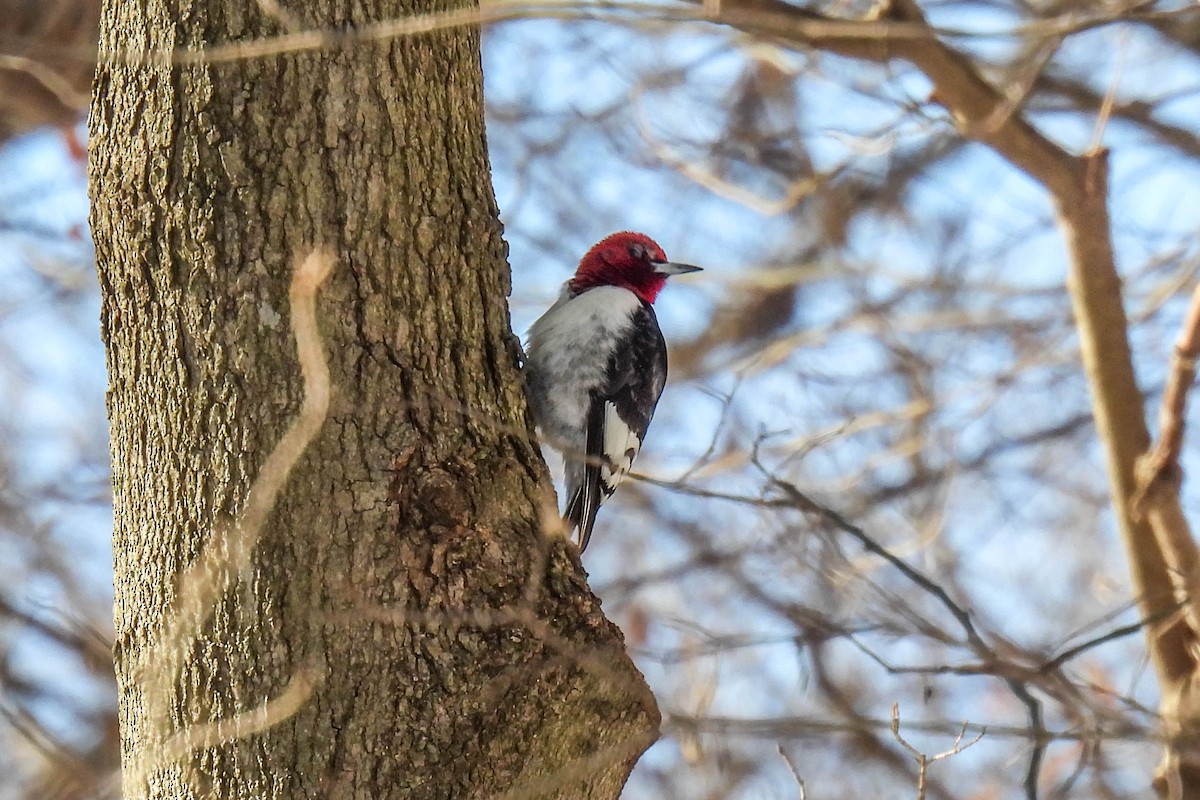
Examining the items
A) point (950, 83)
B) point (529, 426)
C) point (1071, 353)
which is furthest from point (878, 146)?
point (529, 426)

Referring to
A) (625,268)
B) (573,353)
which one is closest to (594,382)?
(573,353)

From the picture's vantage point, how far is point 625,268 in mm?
4879

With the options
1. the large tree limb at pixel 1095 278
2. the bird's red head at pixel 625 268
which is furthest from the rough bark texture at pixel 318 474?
the large tree limb at pixel 1095 278

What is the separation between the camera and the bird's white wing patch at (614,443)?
14.0 ft

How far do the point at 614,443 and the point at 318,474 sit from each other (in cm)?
183

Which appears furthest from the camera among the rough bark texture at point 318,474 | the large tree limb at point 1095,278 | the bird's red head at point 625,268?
the bird's red head at point 625,268

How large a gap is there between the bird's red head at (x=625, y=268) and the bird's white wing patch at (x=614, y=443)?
64 centimetres

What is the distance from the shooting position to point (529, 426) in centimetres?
317

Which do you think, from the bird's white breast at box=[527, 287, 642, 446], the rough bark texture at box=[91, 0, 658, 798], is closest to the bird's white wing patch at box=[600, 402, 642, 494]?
the bird's white breast at box=[527, 287, 642, 446]

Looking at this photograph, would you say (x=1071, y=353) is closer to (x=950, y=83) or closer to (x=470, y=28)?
(x=950, y=83)

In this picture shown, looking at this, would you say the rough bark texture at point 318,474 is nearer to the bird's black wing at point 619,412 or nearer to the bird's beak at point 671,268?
the bird's black wing at point 619,412

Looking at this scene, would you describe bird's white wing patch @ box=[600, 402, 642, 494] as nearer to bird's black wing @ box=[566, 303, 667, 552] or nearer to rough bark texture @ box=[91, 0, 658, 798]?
bird's black wing @ box=[566, 303, 667, 552]

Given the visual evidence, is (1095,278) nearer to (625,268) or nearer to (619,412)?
(625,268)

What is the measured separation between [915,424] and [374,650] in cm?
528
